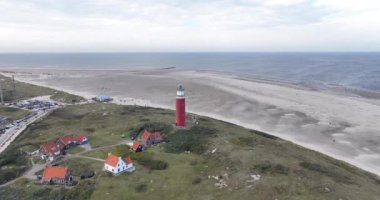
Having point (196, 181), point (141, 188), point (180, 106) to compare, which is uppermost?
point (180, 106)

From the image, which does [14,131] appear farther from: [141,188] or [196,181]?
[196,181]

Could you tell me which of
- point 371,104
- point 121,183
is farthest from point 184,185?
point 371,104

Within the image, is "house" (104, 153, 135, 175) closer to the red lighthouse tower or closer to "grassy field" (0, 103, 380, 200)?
"grassy field" (0, 103, 380, 200)

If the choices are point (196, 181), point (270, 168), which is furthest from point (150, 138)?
point (270, 168)

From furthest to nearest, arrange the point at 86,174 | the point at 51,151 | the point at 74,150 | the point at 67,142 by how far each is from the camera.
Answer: the point at 67,142, the point at 74,150, the point at 51,151, the point at 86,174

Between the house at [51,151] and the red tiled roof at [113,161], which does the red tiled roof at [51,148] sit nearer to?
the house at [51,151]

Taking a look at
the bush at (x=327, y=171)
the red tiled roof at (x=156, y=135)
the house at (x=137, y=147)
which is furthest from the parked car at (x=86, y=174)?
the bush at (x=327, y=171)
